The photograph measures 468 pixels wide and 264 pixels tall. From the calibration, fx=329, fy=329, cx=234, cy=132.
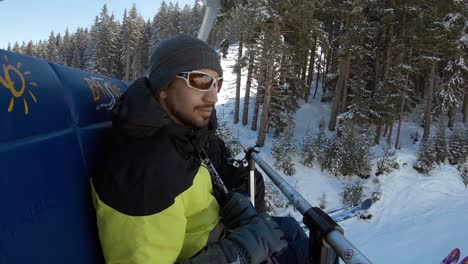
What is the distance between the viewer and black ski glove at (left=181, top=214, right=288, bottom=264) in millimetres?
1539

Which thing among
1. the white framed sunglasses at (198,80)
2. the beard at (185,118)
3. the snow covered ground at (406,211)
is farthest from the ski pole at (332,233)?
the snow covered ground at (406,211)

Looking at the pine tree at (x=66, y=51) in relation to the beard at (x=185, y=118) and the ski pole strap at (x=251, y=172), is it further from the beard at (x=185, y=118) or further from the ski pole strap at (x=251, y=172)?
the beard at (x=185, y=118)

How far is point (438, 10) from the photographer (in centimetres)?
2036

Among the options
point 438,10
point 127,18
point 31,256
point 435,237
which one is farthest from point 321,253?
point 127,18

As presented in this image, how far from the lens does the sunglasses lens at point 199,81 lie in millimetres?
2064

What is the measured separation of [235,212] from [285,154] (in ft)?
44.0

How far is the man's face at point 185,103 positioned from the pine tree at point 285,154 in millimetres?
13187

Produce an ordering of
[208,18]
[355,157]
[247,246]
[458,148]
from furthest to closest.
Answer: [458,148]
[355,157]
[208,18]
[247,246]

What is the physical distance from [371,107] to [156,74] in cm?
2111

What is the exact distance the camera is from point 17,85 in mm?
1159

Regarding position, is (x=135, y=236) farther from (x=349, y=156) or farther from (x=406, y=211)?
(x=349, y=156)

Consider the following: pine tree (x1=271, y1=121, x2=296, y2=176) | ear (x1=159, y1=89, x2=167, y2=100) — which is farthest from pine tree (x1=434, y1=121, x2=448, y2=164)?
ear (x1=159, y1=89, x2=167, y2=100)

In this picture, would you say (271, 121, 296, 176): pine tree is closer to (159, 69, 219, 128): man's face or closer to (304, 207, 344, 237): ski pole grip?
(159, 69, 219, 128): man's face

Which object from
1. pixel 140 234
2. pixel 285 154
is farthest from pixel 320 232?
pixel 285 154
